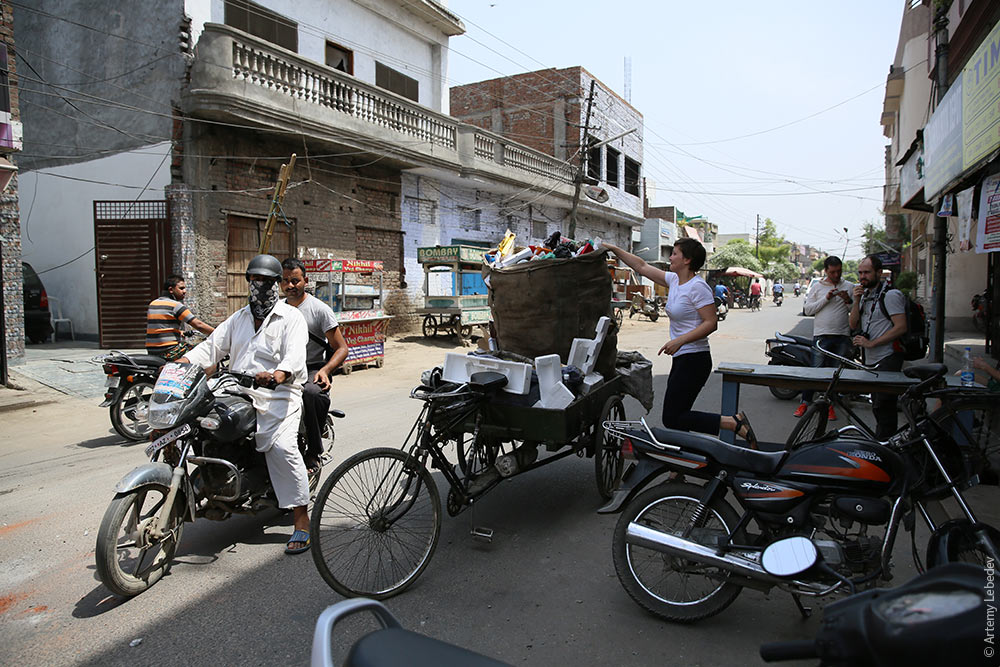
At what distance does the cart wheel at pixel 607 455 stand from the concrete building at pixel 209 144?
32.8 ft

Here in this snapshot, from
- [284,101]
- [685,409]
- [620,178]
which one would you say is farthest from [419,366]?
[620,178]

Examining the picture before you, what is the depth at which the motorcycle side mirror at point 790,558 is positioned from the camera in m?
2.02

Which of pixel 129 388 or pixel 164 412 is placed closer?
pixel 164 412

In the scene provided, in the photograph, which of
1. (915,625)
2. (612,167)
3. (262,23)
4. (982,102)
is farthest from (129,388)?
(612,167)

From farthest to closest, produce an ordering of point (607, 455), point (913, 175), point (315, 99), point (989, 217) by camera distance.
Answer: point (315, 99) < point (913, 175) < point (989, 217) < point (607, 455)

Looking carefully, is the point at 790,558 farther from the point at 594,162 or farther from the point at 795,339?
the point at 594,162

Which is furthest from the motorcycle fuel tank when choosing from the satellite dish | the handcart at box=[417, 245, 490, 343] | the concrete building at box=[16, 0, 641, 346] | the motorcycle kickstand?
the satellite dish

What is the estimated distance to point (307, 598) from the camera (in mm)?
3230

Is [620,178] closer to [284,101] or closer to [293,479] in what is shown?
[284,101]

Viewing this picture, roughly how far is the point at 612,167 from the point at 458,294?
1824cm

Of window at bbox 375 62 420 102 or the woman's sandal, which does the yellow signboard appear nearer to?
the woman's sandal

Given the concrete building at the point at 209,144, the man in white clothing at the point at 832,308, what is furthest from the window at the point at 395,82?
the man in white clothing at the point at 832,308

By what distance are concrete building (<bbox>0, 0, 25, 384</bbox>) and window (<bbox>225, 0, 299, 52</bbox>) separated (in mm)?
4435

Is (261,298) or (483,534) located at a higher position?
(261,298)
